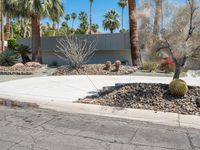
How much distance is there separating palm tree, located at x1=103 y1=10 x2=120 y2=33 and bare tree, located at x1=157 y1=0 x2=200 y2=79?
157 feet

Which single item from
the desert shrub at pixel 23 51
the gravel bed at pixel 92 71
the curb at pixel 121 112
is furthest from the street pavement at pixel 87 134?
the desert shrub at pixel 23 51

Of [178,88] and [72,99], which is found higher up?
[178,88]

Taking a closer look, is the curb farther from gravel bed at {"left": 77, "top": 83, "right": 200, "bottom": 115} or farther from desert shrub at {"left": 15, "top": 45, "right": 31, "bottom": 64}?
desert shrub at {"left": 15, "top": 45, "right": 31, "bottom": 64}

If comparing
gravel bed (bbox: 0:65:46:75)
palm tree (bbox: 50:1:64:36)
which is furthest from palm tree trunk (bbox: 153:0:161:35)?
palm tree (bbox: 50:1:64:36)


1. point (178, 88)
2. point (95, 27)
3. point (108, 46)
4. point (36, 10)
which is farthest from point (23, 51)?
point (95, 27)

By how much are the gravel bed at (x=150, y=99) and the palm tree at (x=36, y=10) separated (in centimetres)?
1072

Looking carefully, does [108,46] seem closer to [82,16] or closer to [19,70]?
[19,70]

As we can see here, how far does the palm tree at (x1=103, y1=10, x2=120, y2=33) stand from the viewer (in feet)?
177

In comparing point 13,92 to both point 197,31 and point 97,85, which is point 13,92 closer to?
point 97,85

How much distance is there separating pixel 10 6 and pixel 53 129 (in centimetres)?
1376

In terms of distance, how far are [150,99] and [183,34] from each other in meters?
2.12

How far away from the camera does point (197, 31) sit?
6.62 meters

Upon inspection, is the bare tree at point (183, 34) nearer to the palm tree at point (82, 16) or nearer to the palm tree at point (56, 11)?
the palm tree at point (56, 11)

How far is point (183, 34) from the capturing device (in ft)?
21.7
